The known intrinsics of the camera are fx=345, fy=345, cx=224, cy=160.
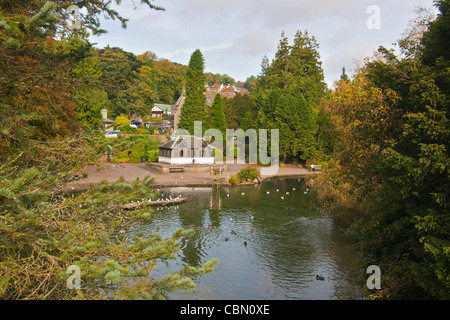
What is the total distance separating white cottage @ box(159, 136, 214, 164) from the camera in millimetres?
41000

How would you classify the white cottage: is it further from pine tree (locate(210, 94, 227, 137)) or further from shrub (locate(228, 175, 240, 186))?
shrub (locate(228, 175, 240, 186))

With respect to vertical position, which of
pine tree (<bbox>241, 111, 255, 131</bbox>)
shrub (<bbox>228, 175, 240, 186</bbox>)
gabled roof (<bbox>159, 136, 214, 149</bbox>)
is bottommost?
shrub (<bbox>228, 175, 240, 186</bbox>)

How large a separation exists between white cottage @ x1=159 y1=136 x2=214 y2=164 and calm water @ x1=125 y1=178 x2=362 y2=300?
12.4 meters

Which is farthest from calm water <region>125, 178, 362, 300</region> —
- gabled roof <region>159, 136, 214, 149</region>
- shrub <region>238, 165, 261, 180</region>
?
gabled roof <region>159, 136, 214, 149</region>

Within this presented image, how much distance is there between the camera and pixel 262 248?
1777 cm

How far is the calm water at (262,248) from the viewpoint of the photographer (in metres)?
13.7

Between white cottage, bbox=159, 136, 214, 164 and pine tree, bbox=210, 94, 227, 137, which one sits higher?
pine tree, bbox=210, 94, 227, 137

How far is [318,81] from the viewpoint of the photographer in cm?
5819

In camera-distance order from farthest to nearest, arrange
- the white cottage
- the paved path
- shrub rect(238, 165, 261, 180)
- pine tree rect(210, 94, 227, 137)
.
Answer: pine tree rect(210, 94, 227, 137), the white cottage, shrub rect(238, 165, 261, 180), the paved path

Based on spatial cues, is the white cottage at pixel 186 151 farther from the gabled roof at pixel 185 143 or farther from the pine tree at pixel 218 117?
the pine tree at pixel 218 117

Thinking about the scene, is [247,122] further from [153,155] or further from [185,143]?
[153,155]
